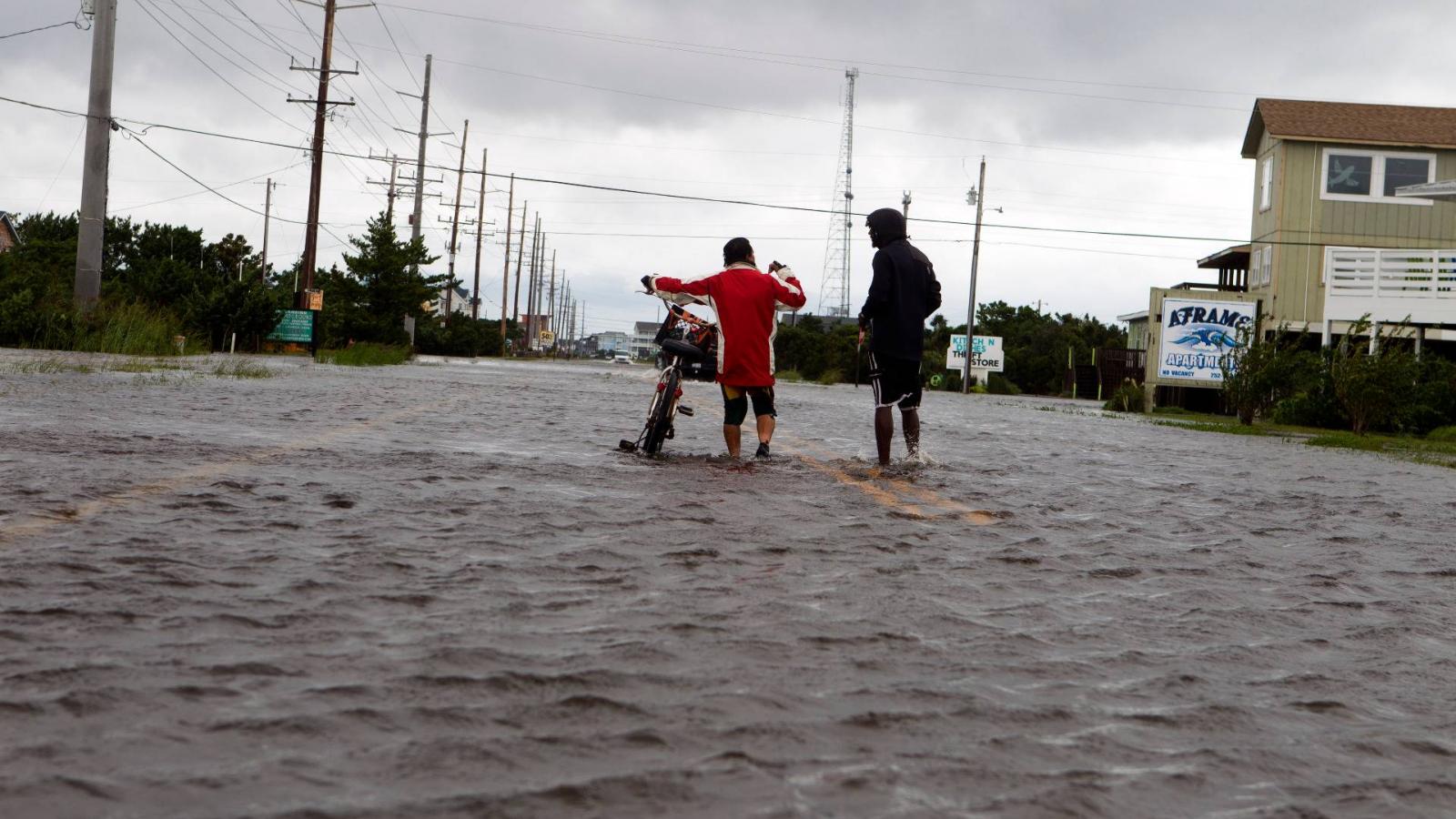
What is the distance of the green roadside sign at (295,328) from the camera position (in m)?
44.1

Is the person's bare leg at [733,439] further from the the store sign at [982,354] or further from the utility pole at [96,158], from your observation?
the the store sign at [982,354]

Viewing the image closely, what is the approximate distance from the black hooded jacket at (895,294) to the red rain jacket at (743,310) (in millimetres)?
577

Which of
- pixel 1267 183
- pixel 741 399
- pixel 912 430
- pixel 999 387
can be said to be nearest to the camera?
pixel 741 399

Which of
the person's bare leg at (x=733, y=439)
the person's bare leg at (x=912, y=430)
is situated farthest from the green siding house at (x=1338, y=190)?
the person's bare leg at (x=733, y=439)

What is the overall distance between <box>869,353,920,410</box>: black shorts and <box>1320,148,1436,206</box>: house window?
30.3 meters

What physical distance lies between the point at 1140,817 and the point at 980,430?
52.1 ft

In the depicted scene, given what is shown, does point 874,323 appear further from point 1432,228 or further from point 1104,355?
point 1104,355

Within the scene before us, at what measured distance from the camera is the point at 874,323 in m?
11.4

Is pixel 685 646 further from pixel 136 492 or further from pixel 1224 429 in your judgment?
pixel 1224 429

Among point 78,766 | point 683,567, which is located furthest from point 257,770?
→ point 683,567

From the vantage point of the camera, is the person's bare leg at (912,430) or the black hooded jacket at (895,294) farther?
the person's bare leg at (912,430)

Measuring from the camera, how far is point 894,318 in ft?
37.3

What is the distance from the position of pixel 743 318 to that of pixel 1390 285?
22.5m

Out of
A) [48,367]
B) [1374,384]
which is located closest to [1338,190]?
Result: [1374,384]
